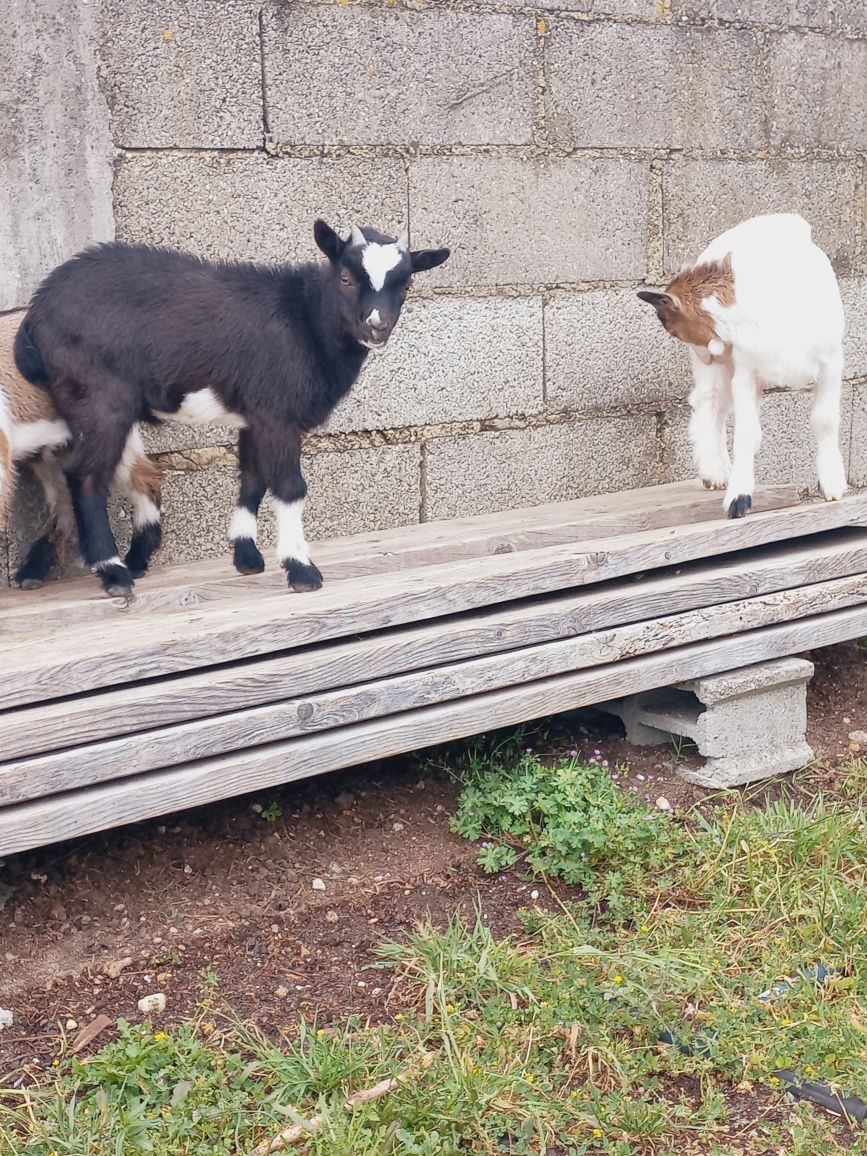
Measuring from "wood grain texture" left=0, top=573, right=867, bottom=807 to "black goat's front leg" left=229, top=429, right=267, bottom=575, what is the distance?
25.0 inches

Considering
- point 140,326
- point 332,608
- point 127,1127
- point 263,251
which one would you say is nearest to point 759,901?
point 332,608

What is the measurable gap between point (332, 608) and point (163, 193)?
4.90 feet

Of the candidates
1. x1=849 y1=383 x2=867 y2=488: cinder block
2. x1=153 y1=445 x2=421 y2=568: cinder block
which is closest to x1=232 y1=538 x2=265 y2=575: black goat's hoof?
x1=153 y1=445 x2=421 y2=568: cinder block

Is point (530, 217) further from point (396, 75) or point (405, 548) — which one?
point (405, 548)

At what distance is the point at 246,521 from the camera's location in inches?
143

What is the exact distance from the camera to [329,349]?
3.38m

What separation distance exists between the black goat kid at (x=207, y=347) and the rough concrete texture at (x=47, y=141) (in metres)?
0.36

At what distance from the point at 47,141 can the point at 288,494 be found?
124cm

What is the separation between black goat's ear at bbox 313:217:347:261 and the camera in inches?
126

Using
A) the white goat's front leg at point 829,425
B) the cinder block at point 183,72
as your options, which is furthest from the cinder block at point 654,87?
the white goat's front leg at point 829,425

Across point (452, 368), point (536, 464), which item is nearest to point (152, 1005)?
point (452, 368)

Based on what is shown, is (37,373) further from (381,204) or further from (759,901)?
(759,901)

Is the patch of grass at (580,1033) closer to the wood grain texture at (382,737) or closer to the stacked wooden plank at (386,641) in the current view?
the wood grain texture at (382,737)

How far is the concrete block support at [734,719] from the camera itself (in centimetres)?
383
